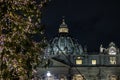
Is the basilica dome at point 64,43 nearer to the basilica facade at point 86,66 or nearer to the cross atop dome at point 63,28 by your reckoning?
the cross atop dome at point 63,28

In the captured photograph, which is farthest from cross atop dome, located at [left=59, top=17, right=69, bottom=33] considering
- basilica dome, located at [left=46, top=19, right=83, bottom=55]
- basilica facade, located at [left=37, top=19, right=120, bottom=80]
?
basilica facade, located at [left=37, top=19, right=120, bottom=80]

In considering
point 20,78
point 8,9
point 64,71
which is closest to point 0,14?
point 8,9

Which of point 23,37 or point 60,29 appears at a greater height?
point 60,29

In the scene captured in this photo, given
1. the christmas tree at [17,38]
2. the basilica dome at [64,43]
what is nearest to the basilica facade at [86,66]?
the basilica dome at [64,43]

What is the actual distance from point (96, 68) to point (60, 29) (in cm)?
4770

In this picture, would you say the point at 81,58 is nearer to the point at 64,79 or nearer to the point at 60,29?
the point at 64,79

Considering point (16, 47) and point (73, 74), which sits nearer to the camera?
point (16, 47)

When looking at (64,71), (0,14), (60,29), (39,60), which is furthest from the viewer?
(60,29)

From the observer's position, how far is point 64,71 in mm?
132000

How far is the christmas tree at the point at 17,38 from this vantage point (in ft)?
86.8

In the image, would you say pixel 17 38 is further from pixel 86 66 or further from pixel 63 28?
pixel 63 28

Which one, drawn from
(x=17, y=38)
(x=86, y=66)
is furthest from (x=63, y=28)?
(x=17, y=38)

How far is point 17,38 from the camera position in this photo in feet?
88.7

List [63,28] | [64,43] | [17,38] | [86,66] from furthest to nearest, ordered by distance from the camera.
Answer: [63,28] → [64,43] → [86,66] → [17,38]
